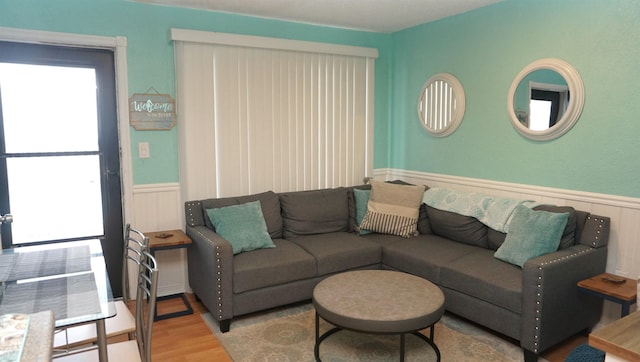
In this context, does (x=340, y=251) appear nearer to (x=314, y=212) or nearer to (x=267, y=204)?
(x=314, y=212)

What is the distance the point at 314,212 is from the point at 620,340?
116 inches

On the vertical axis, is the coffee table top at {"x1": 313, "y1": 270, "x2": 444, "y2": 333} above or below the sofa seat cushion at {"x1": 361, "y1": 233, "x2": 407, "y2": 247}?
below

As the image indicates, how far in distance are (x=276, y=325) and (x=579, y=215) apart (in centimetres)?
231

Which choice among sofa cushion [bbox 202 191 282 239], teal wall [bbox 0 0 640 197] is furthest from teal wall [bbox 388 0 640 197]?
sofa cushion [bbox 202 191 282 239]

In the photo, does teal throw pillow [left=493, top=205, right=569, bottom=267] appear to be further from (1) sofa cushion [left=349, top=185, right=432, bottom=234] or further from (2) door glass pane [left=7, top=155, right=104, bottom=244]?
(2) door glass pane [left=7, top=155, right=104, bottom=244]

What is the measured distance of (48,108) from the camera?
3.49m

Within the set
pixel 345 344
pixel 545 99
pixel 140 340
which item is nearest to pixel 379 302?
pixel 345 344

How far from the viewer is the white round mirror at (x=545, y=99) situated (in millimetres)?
3203

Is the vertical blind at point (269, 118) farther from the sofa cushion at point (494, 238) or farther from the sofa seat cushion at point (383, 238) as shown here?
the sofa cushion at point (494, 238)

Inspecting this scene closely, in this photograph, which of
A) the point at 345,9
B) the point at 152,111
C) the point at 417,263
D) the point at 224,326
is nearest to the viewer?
the point at 224,326

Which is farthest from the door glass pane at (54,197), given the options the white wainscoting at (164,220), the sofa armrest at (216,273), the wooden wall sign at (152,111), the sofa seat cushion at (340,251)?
the sofa seat cushion at (340,251)

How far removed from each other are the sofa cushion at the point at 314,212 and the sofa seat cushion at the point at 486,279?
1250 mm

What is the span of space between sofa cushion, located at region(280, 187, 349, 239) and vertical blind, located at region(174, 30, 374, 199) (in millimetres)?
298

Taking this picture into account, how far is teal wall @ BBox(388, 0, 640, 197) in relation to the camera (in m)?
2.97
